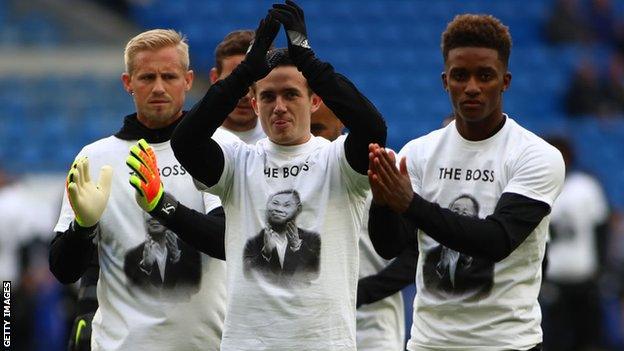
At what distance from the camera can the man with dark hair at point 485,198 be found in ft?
20.0

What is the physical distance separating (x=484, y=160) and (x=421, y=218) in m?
0.62

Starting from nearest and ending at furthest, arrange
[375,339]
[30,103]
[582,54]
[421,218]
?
[421,218], [375,339], [30,103], [582,54]

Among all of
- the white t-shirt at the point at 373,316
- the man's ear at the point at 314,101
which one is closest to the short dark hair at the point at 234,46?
the white t-shirt at the point at 373,316

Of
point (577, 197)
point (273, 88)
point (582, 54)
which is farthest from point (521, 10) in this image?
point (273, 88)

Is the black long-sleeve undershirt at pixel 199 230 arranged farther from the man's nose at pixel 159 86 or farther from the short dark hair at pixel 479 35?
the short dark hair at pixel 479 35

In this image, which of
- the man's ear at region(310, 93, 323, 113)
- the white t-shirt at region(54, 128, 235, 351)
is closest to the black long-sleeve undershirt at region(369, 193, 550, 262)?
the man's ear at region(310, 93, 323, 113)

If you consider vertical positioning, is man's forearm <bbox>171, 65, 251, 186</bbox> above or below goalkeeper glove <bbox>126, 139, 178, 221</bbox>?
above

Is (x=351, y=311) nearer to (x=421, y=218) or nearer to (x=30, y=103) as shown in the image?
(x=421, y=218)

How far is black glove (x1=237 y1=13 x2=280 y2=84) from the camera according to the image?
5699mm

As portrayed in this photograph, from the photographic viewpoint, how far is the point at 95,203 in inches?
241

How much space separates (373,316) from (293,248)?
1684 millimetres

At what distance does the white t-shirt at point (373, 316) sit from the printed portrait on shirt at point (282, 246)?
5.08ft

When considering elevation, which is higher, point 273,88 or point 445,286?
point 273,88

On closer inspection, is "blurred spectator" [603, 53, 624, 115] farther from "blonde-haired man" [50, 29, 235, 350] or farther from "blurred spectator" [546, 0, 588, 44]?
"blonde-haired man" [50, 29, 235, 350]
